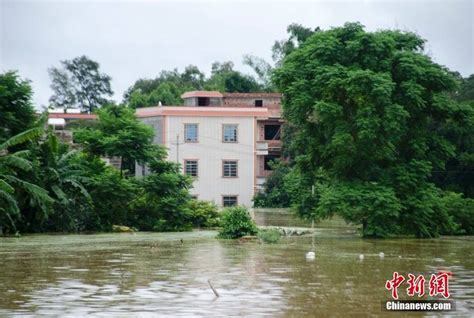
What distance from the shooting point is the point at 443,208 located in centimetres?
3431

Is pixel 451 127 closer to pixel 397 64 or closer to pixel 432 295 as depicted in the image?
pixel 397 64

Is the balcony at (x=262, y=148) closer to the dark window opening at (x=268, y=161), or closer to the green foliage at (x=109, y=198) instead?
the dark window opening at (x=268, y=161)

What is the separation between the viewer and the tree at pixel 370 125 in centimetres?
3281

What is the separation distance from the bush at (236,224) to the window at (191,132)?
29818 millimetres

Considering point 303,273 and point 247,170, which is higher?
point 247,170

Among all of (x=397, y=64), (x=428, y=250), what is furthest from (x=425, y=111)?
(x=428, y=250)

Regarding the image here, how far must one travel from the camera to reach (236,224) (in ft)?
108

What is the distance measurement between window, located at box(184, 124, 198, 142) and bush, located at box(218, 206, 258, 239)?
29.8 metres

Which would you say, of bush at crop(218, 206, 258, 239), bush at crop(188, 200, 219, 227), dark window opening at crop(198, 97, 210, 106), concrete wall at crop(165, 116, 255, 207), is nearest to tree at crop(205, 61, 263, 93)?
dark window opening at crop(198, 97, 210, 106)

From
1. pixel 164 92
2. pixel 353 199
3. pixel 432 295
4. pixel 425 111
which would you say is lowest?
pixel 432 295

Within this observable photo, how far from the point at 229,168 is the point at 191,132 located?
365cm

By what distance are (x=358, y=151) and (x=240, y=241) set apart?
5.83m

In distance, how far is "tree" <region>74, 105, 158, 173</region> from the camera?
39625mm

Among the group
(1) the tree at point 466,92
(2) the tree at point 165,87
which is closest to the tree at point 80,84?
(2) the tree at point 165,87
